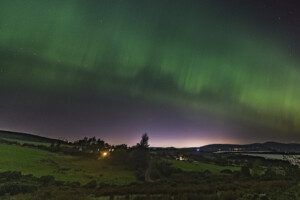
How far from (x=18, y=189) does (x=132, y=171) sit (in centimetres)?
3996

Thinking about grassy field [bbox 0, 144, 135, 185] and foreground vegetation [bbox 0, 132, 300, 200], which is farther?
grassy field [bbox 0, 144, 135, 185]

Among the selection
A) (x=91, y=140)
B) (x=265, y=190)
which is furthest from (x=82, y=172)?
(x=91, y=140)

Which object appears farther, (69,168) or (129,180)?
(69,168)

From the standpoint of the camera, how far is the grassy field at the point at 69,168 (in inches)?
2447

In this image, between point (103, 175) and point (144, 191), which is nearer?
point (144, 191)

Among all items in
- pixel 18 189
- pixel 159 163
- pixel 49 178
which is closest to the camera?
pixel 18 189

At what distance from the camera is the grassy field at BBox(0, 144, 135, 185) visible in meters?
62.2

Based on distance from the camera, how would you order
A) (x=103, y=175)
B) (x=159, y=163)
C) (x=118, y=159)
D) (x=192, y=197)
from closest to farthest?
(x=192, y=197) < (x=103, y=175) < (x=159, y=163) < (x=118, y=159)

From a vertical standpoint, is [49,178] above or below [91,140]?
below

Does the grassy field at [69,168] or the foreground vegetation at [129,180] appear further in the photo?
the grassy field at [69,168]

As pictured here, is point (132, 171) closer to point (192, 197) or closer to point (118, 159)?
point (118, 159)

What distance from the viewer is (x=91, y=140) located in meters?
157

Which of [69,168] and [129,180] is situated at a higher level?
[69,168]

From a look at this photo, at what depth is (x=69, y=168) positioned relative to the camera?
2894 inches
